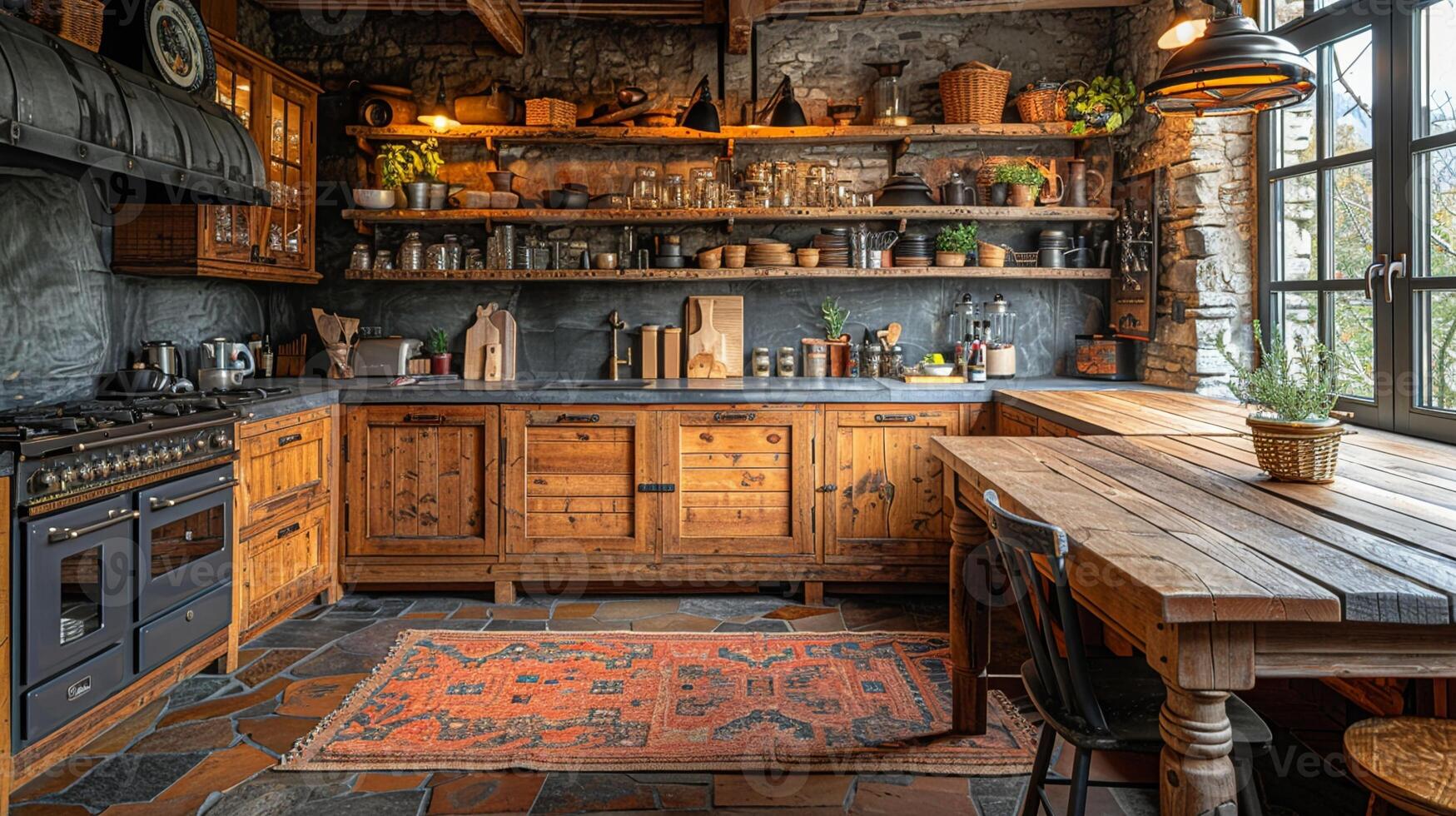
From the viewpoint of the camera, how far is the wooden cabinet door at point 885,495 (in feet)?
15.1

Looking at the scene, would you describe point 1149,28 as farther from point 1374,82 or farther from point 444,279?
point 444,279

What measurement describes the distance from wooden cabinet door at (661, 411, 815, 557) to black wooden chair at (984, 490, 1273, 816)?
2.43 m

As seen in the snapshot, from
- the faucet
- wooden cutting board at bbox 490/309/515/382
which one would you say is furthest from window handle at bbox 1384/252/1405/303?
wooden cutting board at bbox 490/309/515/382

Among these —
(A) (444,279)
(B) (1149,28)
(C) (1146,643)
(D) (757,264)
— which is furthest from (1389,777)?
(A) (444,279)

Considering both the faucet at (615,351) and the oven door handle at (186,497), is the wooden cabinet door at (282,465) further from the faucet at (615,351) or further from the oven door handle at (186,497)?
the faucet at (615,351)

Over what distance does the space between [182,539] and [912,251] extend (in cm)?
368

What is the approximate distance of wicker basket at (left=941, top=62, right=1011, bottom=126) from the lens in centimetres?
503

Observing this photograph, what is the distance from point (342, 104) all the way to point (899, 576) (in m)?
4.01

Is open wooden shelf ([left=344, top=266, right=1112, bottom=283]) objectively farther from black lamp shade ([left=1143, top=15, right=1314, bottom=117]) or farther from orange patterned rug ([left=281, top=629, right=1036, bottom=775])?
black lamp shade ([left=1143, top=15, right=1314, bottom=117])

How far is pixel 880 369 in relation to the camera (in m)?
5.35

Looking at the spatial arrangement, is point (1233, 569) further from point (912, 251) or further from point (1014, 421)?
point (912, 251)

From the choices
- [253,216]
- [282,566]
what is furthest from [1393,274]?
[253,216]

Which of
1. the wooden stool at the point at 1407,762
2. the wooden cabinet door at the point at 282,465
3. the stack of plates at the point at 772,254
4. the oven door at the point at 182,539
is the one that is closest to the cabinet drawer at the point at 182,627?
the oven door at the point at 182,539

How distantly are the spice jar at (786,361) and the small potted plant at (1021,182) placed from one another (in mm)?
1436
